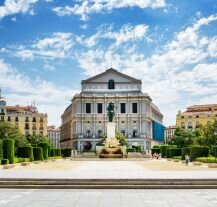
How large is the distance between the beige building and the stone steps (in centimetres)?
12511

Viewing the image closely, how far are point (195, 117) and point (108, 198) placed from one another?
146 meters

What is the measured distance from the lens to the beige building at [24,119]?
146625mm

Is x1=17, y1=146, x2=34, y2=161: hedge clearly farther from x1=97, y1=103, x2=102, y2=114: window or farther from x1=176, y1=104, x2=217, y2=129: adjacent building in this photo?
x1=176, y1=104, x2=217, y2=129: adjacent building

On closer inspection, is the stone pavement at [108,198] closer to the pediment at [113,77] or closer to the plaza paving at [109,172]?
the plaza paving at [109,172]

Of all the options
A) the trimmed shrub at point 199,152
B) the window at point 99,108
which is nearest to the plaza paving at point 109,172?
the trimmed shrub at point 199,152

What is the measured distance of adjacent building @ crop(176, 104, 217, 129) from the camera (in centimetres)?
15912

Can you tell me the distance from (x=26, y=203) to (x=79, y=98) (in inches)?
4801

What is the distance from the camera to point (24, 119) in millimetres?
148875

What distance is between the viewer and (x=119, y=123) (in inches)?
5448

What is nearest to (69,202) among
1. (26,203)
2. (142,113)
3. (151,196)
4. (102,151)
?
(26,203)

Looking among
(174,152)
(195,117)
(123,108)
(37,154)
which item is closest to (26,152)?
(37,154)

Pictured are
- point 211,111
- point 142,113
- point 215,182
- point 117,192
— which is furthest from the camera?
point 211,111

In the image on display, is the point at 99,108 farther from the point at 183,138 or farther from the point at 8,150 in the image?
the point at 8,150

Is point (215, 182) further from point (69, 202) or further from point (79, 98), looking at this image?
point (79, 98)
